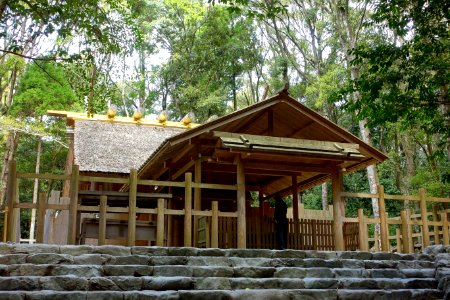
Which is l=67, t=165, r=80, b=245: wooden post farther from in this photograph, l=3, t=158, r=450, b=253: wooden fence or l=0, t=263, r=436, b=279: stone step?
l=0, t=263, r=436, b=279: stone step

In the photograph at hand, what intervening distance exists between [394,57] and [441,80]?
110cm

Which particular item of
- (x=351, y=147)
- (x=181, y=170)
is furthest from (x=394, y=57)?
(x=181, y=170)

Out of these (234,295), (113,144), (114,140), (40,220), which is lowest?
(234,295)

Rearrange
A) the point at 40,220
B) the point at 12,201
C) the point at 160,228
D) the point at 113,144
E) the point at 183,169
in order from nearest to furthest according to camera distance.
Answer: the point at 40,220, the point at 12,201, the point at 160,228, the point at 183,169, the point at 113,144

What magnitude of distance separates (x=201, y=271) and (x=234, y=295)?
85 centimetres

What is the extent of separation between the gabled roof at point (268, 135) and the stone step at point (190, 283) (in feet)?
12.1

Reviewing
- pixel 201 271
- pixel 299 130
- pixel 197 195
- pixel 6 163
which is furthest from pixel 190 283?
pixel 6 163

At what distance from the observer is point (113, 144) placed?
17.2 metres

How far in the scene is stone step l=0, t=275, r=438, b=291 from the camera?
6504mm

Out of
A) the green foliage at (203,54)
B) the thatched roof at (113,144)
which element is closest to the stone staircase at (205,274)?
the thatched roof at (113,144)

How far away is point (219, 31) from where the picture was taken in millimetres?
29578

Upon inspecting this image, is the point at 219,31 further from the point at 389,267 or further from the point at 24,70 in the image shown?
the point at 389,267

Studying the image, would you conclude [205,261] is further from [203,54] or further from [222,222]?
[203,54]

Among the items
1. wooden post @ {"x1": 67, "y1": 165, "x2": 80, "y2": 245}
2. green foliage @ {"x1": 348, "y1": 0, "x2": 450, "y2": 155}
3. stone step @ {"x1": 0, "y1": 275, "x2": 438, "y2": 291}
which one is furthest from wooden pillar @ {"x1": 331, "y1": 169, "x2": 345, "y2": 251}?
wooden post @ {"x1": 67, "y1": 165, "x2": 80, "y2": 245}
